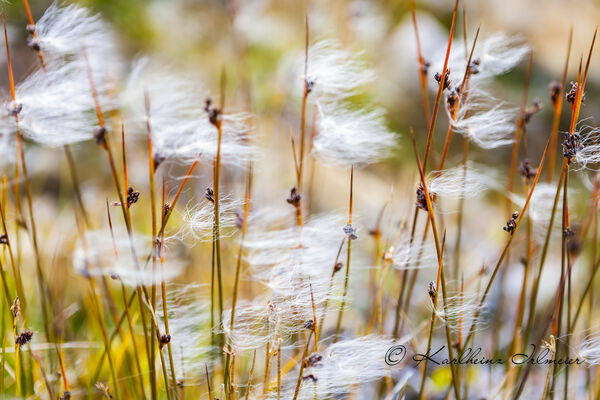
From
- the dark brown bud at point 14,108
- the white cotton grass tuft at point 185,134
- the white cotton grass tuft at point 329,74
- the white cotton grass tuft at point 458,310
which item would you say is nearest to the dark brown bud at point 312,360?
the white cotton grass tuft at point 458,310

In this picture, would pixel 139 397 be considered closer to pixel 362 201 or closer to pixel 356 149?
pixel 356 149

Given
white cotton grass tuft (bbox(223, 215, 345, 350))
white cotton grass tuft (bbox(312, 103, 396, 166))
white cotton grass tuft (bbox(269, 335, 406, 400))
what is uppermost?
white cotton grass tuft (bbox(312, 103, 396, 166))

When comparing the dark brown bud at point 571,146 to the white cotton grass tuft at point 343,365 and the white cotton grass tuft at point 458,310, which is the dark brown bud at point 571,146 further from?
the white cotton grass tuft at point 343,365

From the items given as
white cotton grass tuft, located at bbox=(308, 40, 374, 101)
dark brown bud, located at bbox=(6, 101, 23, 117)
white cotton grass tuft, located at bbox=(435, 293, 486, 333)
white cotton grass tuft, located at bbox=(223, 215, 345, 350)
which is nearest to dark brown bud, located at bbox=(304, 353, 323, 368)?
white cotton grass tuft, located at bbox=(223, 215, 345, 350)

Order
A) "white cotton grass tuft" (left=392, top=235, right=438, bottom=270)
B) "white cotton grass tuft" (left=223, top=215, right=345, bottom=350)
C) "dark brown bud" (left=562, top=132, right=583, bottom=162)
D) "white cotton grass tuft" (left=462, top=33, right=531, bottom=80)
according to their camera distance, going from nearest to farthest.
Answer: "dark brown bud" (left=562, top=132, right=583, bottom=162) → "white cotton grass tuft" (left=223, top=215, right=345, bottom=350) → "white cotton grass tuft" (left=392, top=235, right=438, bottom=270) → "white cotton grass tuft" (left=462, top=33, right=531, bottom=80)

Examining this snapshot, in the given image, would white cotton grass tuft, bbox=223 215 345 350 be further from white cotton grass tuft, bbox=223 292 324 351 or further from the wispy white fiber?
the wispy white fiber

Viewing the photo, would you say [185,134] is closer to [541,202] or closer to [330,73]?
[330,73]

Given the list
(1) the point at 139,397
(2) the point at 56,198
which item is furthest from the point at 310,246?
(2) the point at 56,198

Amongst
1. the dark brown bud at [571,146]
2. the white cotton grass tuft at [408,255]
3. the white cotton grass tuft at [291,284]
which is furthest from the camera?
the white cotton grass tuft at [408,255]

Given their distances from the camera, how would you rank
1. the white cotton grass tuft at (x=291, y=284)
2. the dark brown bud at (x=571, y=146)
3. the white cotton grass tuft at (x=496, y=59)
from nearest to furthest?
the dark brown bud at (x=571, y=146)
the white cotton grass tuft at (x=291, y=284)
the white cotton grass tuft at (x=496, y=59)

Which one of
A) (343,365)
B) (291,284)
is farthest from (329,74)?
(343,365)

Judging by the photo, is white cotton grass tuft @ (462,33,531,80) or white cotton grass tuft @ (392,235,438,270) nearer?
white cotton grass tuft @ (392,235,438,270)
